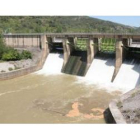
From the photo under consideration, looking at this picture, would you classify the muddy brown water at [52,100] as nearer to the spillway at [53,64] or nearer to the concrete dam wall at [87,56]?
the concrete dam wall at [87,56]

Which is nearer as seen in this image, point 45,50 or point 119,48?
point 119,48

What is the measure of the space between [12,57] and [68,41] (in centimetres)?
Answer: 559

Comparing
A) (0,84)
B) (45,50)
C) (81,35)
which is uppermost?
(81,35)

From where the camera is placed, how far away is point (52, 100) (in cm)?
1588

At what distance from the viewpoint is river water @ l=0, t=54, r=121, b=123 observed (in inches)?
515

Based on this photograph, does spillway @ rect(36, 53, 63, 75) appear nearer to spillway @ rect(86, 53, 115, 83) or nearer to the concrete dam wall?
the concrete dam wall

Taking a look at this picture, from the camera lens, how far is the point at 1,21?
6725cm

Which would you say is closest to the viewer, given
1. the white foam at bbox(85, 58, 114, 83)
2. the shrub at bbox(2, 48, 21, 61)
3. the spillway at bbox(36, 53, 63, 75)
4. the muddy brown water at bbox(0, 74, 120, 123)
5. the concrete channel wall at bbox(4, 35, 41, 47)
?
the muddy brown water at bbox(0, 74, 120, 123)

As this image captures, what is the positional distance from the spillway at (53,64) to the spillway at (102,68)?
12.2ft

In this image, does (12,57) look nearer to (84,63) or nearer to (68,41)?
(68,41)

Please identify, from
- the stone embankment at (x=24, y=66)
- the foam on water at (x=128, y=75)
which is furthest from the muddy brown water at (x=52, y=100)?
the foam on water at (x=128, y=75)

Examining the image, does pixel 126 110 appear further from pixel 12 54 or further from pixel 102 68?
pixel 12 54

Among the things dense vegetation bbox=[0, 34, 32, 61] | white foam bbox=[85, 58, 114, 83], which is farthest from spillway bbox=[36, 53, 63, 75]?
white foam bbox=[85, 58, 114, 83]

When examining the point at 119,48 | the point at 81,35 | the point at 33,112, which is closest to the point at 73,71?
the point at 81,35
